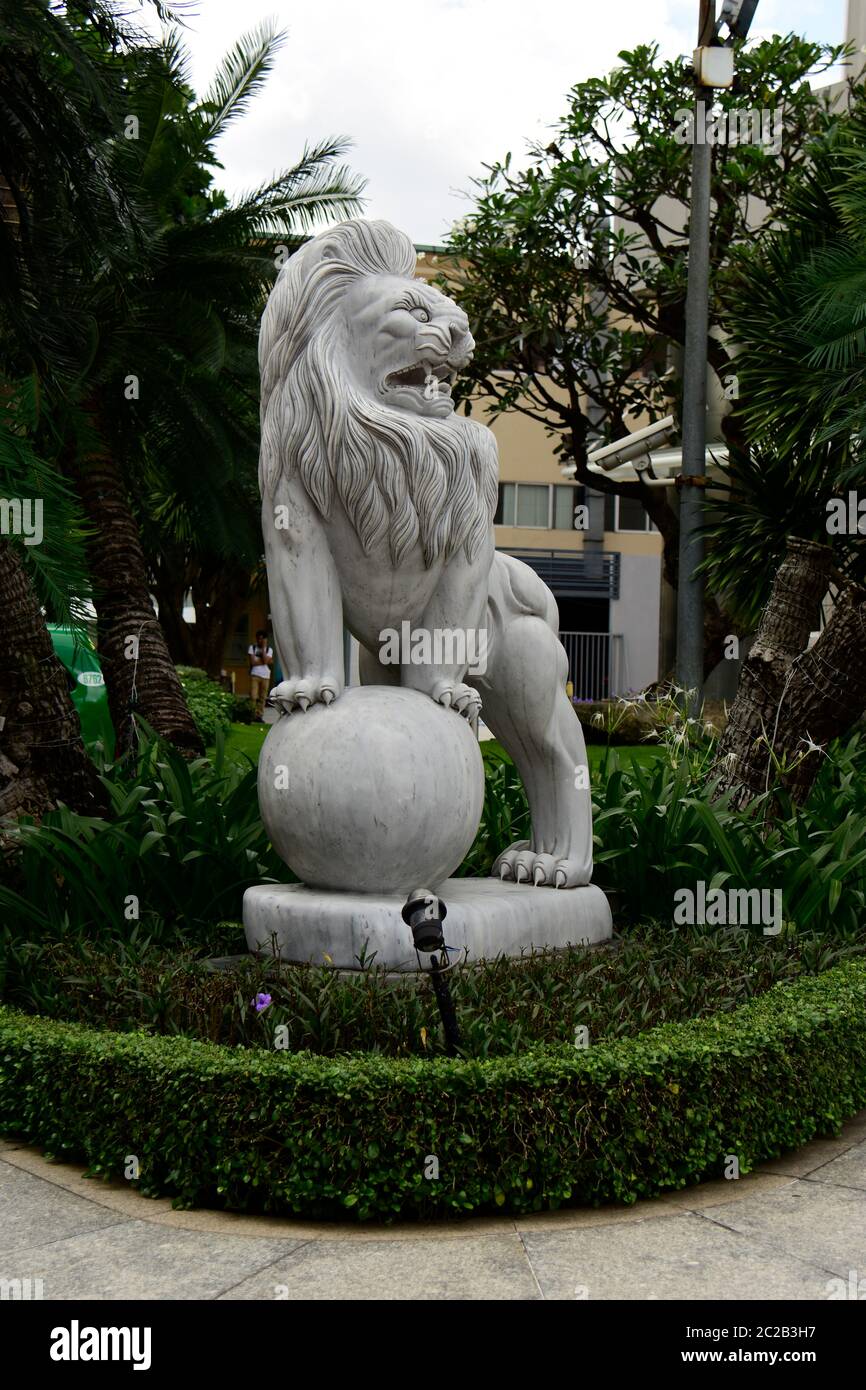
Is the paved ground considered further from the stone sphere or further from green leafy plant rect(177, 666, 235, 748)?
green leafy plant rect(177, 666, 235, 748)

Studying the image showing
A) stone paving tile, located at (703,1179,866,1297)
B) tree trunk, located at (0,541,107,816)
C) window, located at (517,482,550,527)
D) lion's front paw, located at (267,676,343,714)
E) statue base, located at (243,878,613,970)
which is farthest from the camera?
window, located at (517,482,550,527)

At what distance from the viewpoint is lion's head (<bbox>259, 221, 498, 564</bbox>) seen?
493 cm

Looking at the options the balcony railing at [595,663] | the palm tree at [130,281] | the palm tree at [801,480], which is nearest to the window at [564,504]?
the balcony railing at [595,663]

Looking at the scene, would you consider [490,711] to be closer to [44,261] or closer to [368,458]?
[368,458]

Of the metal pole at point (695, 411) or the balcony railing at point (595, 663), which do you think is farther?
the balcony railing at point (595, 663)

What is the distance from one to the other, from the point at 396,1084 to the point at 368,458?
2.21 metres

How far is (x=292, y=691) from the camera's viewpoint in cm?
495

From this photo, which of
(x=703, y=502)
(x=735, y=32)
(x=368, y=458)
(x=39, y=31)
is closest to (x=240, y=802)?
(x=368, y=458)

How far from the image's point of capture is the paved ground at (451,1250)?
10.8 feet

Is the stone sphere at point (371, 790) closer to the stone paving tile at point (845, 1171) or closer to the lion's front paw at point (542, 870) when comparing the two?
the lion's front paw at point (542, 870)

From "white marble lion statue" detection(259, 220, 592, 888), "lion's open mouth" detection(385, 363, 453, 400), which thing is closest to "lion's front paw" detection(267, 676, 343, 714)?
"white marble lion statue" detection(259, 220, 592, 888)

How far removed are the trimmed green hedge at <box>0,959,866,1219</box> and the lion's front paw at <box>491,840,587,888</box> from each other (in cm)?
123

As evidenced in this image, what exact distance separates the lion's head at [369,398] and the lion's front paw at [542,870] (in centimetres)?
130

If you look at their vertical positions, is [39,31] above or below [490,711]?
above
